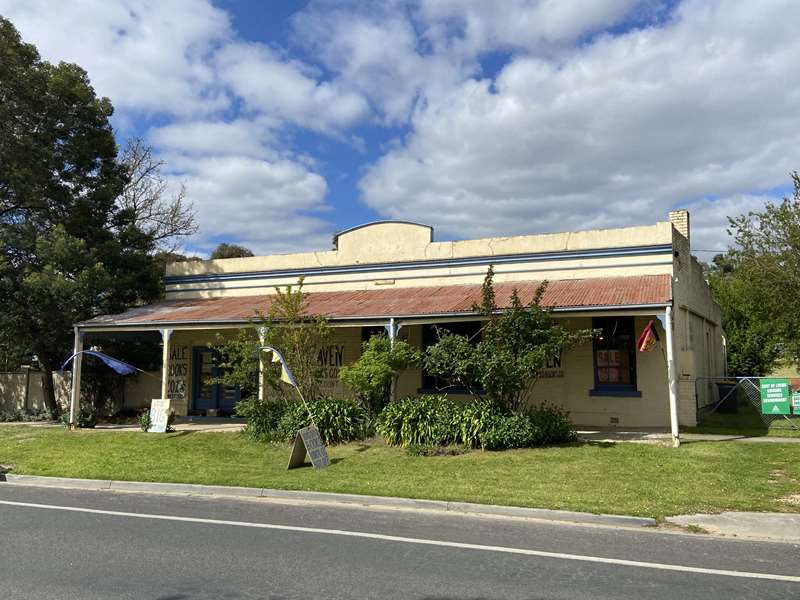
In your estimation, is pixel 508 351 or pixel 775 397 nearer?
pixel 508 351

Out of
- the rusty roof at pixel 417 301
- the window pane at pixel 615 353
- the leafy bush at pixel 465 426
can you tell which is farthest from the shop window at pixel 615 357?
the leafy bush at pixel 465 426

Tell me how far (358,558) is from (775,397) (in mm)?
13035

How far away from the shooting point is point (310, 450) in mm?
11320

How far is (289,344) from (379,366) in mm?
2259

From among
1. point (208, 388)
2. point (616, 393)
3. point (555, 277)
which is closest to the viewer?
point (616, 393)

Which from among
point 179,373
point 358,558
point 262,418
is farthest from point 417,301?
point 358,558

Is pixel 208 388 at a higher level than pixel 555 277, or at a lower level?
lower

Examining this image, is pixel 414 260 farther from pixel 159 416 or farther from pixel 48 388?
pixel 48 388

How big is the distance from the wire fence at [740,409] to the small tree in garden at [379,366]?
782 centimetres

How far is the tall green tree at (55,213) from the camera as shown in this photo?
18.4 m

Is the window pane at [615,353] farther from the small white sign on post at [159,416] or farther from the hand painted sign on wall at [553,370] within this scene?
the small white sign on post at [159,416]

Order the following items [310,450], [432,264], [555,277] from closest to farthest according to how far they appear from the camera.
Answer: [310,450]
[555,277]
[432,264]

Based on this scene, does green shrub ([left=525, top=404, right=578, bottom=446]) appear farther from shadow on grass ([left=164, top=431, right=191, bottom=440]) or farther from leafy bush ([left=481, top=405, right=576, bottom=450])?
shadow on grass ([left=164, top=431, right=191, bottom=440])

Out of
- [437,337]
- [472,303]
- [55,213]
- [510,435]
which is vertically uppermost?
[55,213]
